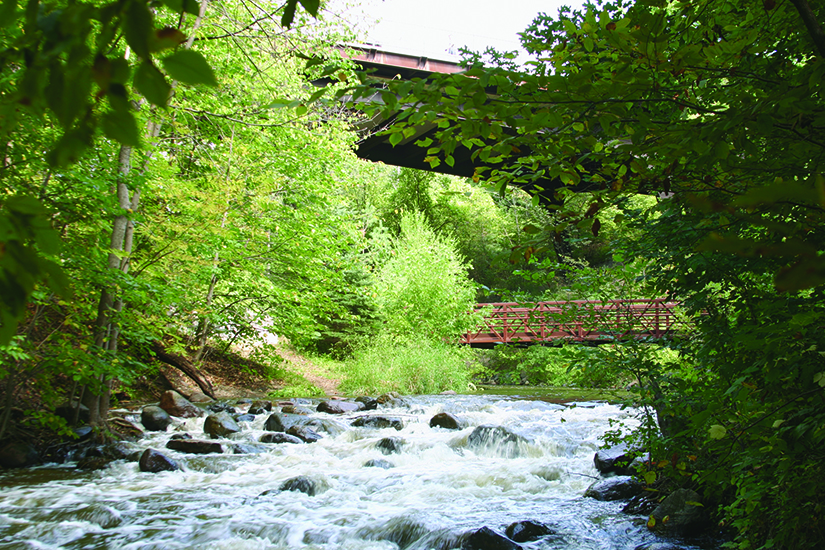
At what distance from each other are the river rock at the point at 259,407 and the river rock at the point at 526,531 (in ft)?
20.8

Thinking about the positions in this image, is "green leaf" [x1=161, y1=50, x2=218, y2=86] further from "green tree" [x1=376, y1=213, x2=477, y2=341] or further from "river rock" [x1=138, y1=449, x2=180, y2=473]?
"green tree" [x1=376, y1=213, x2=477, y2=341]

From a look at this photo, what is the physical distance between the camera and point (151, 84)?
0.70 metres

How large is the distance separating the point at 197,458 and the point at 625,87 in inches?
246

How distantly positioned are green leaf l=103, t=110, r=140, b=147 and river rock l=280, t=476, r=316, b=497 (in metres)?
5.08

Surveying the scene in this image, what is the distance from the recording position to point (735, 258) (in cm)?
252

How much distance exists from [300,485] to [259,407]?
179 inches

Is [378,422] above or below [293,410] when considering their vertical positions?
below

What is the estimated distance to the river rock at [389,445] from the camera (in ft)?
22.7

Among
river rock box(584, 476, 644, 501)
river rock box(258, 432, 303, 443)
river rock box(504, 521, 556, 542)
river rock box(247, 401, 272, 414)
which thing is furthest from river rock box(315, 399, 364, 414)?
river rock box(504, 521, 556, 542)

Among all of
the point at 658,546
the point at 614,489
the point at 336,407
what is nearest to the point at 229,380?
the point at 336,407

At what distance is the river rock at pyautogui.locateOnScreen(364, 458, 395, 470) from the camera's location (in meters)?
6.29

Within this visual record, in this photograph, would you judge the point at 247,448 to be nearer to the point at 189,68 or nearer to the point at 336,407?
the point at 336,407

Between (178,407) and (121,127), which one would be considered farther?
(178,407)

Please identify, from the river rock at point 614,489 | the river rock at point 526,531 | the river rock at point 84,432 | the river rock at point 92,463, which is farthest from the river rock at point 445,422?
the river rock at point 84,432
